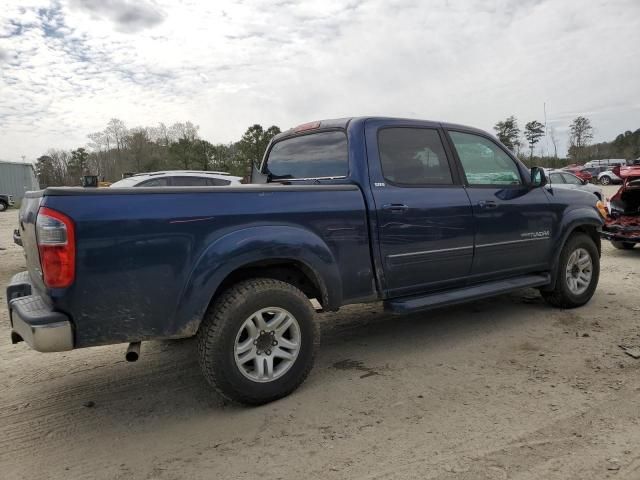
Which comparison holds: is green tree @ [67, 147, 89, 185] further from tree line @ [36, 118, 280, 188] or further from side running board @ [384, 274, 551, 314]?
side running board @ [384, 274, 551, 314]

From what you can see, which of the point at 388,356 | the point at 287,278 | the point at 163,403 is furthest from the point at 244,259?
the point at 388,356

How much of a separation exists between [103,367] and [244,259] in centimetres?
193

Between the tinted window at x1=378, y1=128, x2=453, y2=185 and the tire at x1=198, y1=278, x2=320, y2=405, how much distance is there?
1412 mm

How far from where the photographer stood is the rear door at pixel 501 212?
464 centimetres

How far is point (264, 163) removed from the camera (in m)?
5.30

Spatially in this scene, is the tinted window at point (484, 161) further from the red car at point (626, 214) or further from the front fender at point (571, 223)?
the red car at point (626, 214)

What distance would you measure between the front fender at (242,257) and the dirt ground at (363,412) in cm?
74

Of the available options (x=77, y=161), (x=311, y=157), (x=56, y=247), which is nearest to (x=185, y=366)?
(x=56, y=247)

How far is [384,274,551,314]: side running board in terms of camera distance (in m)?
4.02

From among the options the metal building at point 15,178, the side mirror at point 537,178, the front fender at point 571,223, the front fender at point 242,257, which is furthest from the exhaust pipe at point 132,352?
the metal building at point 15,178

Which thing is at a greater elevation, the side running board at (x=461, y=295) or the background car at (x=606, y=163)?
the background car at (x=606, y=163)

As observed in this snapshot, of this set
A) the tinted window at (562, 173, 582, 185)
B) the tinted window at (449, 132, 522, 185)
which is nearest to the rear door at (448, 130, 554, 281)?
the tinted window at (449, 132, 522, 185)

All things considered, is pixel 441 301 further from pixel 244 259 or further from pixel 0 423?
pixel 0 423

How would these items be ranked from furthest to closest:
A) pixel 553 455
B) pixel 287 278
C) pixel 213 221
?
pixel 287 278
pixel 213 221
pixel 553 455
